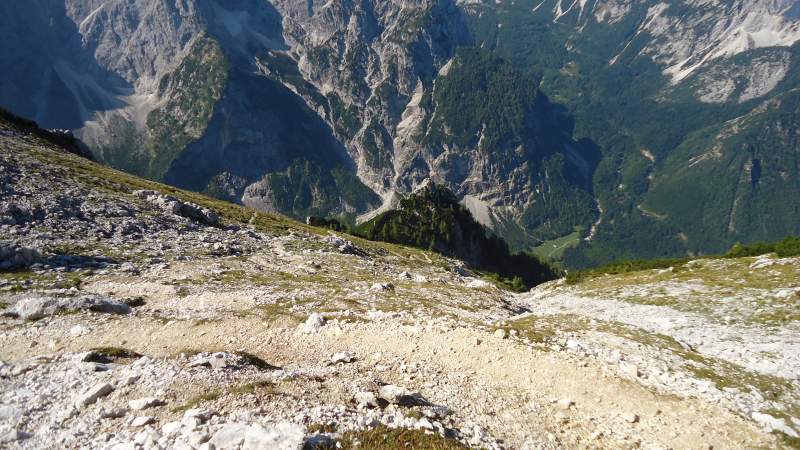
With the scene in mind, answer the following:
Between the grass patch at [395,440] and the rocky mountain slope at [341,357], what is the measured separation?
6 cm

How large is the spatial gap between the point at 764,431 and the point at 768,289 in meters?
21.6

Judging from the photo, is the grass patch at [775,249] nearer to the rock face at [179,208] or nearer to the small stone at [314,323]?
the small stone at [314,323]

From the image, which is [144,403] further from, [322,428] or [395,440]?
[395,440]

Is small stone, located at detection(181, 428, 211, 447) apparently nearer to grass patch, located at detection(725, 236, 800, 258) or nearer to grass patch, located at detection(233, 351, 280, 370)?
grass patch, located at detection(233, 351, 280, 370)

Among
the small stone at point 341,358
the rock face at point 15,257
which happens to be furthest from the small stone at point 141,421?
the rock face at point 15,257

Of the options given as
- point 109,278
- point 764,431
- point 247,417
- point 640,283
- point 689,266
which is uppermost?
point 689,266

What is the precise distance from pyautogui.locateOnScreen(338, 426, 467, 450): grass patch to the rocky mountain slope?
6 centimetres

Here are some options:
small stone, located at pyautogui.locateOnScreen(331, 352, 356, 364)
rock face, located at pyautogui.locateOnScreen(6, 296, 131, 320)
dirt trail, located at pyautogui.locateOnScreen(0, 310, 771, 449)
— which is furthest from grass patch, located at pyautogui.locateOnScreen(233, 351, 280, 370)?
rock face, located at pyautogui.locateOnScreen(6, 296, 131, 320)

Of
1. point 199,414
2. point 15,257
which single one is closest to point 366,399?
→ point 199,414

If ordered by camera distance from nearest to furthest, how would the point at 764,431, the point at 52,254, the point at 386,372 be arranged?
the point at 764,431 < the point at 386,372 < the point at 52,254

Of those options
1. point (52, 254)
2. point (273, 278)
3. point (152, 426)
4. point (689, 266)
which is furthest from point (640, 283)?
point (52, 254)

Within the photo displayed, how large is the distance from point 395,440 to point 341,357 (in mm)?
7562

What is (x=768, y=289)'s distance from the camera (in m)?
31.4

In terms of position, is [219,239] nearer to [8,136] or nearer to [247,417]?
[247,417]
